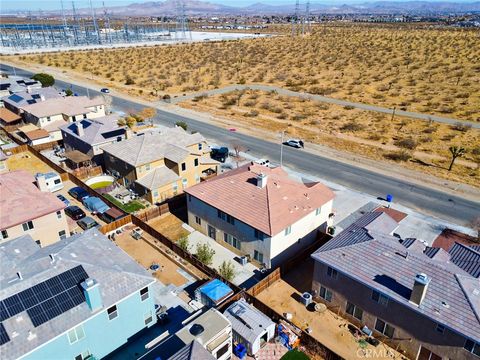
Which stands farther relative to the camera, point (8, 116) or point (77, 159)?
point (8, 116)

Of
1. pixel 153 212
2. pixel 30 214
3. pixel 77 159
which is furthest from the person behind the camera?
pixel 77 159

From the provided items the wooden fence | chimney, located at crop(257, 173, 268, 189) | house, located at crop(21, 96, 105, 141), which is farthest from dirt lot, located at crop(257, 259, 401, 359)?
house, located at crop(21, 96, 105, 141)

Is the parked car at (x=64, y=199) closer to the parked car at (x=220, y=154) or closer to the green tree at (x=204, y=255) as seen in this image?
the green tree at (x=204, y=255)

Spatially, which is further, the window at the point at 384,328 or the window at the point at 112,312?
the window at the point at 384,328

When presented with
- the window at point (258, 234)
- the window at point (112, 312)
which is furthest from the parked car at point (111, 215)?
the window at point (112, 312)

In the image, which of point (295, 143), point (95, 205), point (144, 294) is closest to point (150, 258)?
point (144, 294)

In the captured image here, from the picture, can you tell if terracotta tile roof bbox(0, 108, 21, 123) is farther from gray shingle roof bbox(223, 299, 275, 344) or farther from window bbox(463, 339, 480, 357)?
window bbox(463, 339, 480, 357)

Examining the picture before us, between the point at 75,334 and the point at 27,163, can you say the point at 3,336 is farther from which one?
the point at 27,163
